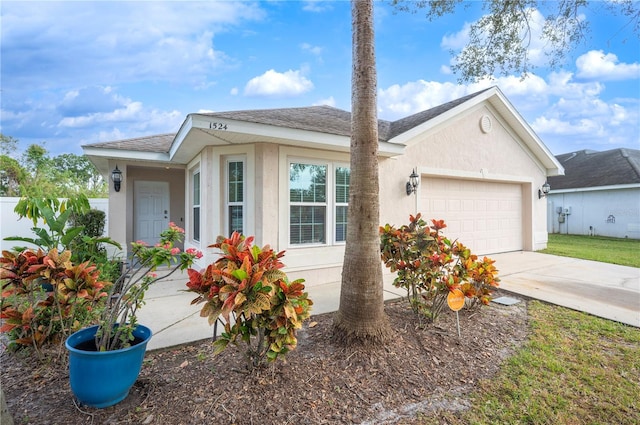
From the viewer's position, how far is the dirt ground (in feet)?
7.21

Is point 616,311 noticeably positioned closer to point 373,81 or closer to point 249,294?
point 373,81

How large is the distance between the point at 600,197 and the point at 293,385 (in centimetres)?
2034

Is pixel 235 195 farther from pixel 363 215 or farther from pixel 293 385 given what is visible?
pixel 293 385

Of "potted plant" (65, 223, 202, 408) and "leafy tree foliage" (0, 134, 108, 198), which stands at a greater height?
"leafy tree foliage" (0, 134, 108, 198)

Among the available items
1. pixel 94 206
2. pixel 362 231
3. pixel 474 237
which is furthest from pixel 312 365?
pixel 94 206

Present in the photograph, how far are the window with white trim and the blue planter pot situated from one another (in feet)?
12.3

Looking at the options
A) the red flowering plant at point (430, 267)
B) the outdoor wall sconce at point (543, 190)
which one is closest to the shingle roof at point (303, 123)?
the red flowering plant at point (430, 267)

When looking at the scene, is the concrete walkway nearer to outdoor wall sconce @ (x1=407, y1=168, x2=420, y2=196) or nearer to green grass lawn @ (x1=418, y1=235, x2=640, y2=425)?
green grass lawn @ (x1=418, y1=235, x2=640, y2=425)

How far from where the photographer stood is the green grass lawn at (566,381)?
2.31 metres

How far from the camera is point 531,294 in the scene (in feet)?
17.6

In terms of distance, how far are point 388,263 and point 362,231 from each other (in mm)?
1167

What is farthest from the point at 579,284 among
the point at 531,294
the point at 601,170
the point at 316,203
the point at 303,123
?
the point at 601,170

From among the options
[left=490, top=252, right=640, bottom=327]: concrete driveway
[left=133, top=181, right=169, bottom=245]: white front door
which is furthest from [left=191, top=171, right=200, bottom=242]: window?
[left=490, top=252, right=640, bottom=327]: concrete driveway

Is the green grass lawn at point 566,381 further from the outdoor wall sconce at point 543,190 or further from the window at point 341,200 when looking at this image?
the outdoor wall sconce at point 543,190
